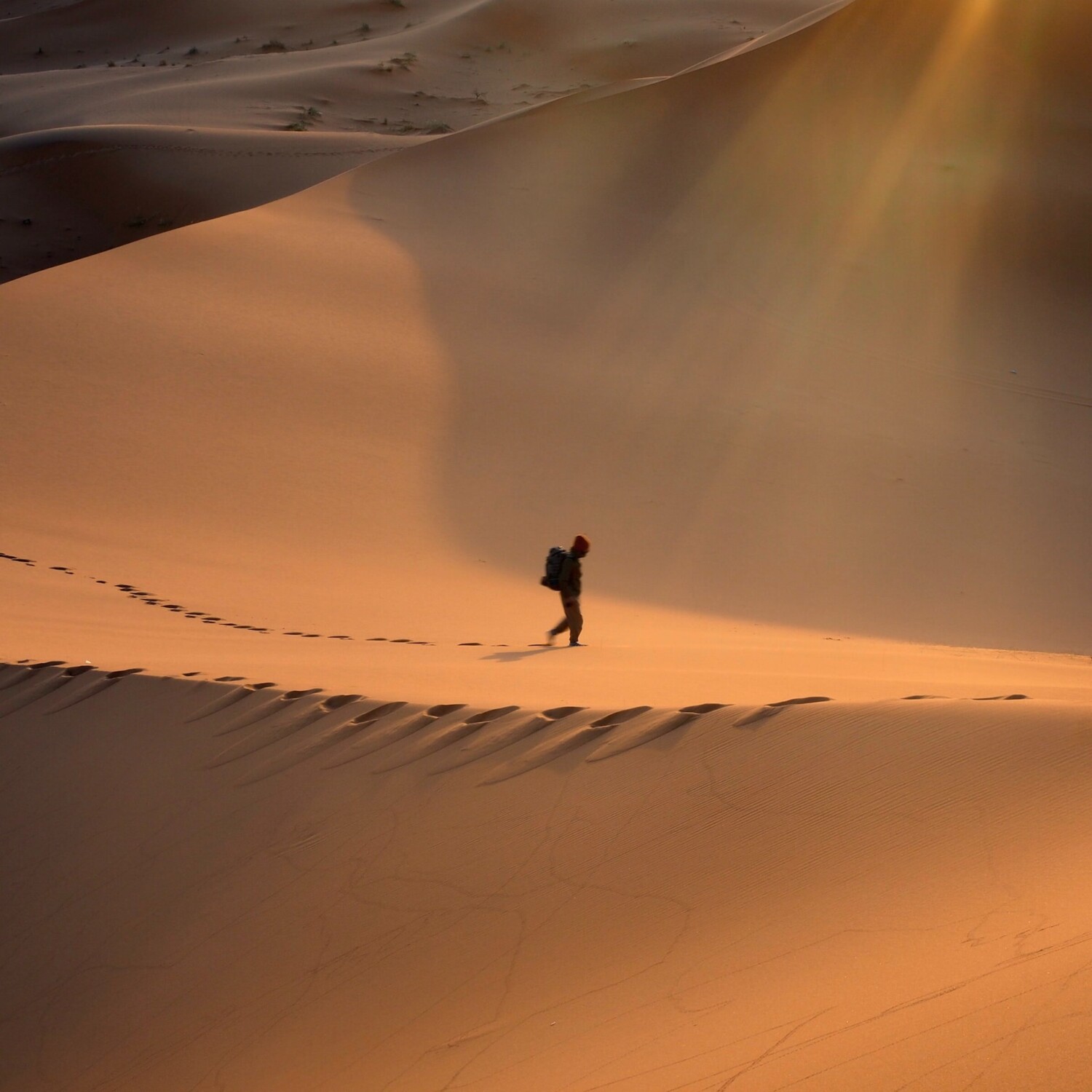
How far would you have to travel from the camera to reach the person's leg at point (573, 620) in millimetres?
7195

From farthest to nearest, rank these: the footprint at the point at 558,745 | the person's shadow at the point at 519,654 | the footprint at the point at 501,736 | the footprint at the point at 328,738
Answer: the person's shadow at the point at 519,654, the footprint at the point at 328,738, the footprint at the point at 501,736, the footprint at the point at 558,745

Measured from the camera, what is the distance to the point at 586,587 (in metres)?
9.77

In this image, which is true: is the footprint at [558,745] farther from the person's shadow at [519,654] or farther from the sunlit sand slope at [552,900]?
the person's shadow at [519,654]

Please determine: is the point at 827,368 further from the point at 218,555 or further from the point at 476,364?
the point at 218,555

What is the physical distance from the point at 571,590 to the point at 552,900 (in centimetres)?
383

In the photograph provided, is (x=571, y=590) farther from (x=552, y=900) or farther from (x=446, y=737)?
(x=552, y=900)

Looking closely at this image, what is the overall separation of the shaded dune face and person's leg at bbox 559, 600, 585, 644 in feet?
8.22

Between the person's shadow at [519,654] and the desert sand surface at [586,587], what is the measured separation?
0.24 feet

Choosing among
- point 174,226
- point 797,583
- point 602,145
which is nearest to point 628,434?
point 797,583

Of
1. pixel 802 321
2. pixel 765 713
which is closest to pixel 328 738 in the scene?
pixel 765 713

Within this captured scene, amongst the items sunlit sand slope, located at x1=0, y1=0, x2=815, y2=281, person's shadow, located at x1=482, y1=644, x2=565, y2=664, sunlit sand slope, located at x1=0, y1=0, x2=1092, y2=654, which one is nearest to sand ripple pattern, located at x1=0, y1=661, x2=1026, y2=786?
person's shadow, located at x1=482, y1=644, x2=565, y2=664

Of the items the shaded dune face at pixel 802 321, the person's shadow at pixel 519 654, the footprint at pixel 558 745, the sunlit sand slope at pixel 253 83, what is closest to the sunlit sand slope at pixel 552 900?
the footprint at pixel 558 745

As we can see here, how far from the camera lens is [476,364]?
531 inches

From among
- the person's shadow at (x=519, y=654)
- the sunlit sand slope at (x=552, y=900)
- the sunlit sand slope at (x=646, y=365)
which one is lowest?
the sunlit sand slope at (x=552, y=900)
